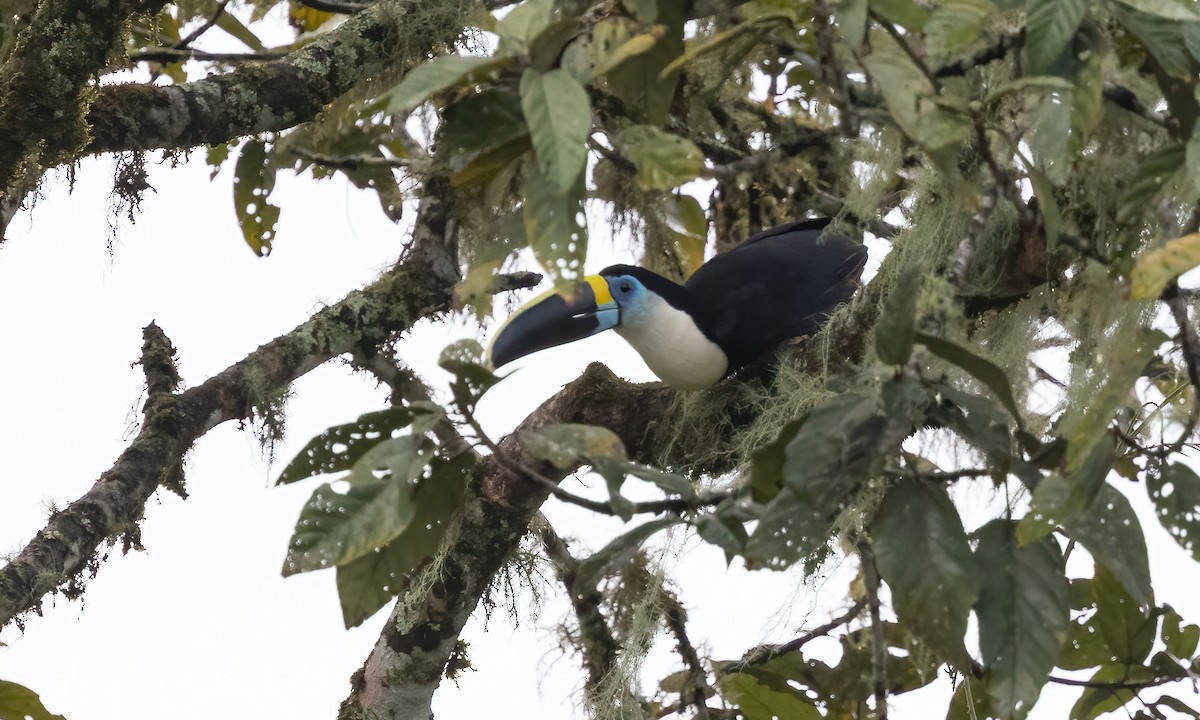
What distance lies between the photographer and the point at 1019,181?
1.68m

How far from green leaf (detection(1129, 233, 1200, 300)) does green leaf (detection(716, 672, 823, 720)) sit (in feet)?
3.35

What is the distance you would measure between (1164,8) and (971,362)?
0.35m

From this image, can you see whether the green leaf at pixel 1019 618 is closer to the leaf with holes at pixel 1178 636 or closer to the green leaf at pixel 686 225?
the leaf with holes at pixel 1178 636

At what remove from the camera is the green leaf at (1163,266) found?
1021 mm

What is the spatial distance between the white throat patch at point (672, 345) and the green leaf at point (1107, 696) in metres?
0.79

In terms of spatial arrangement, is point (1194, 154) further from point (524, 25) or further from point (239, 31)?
point (239, 31)

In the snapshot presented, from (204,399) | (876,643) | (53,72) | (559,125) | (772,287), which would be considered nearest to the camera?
(559,125)

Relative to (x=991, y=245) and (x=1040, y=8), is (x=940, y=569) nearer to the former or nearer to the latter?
(x=1040, y=8)

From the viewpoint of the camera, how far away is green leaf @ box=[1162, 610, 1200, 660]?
1953 mm

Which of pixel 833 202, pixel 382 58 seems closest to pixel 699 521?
pixel 382 58

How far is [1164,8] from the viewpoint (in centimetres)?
111

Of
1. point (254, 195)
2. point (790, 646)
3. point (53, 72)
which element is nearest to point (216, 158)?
point (254, 195)

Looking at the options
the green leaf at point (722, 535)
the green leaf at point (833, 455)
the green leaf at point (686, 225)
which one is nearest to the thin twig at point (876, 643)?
the green leaf at point (722, 535)

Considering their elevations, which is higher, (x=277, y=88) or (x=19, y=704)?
(x=277, y=88)
